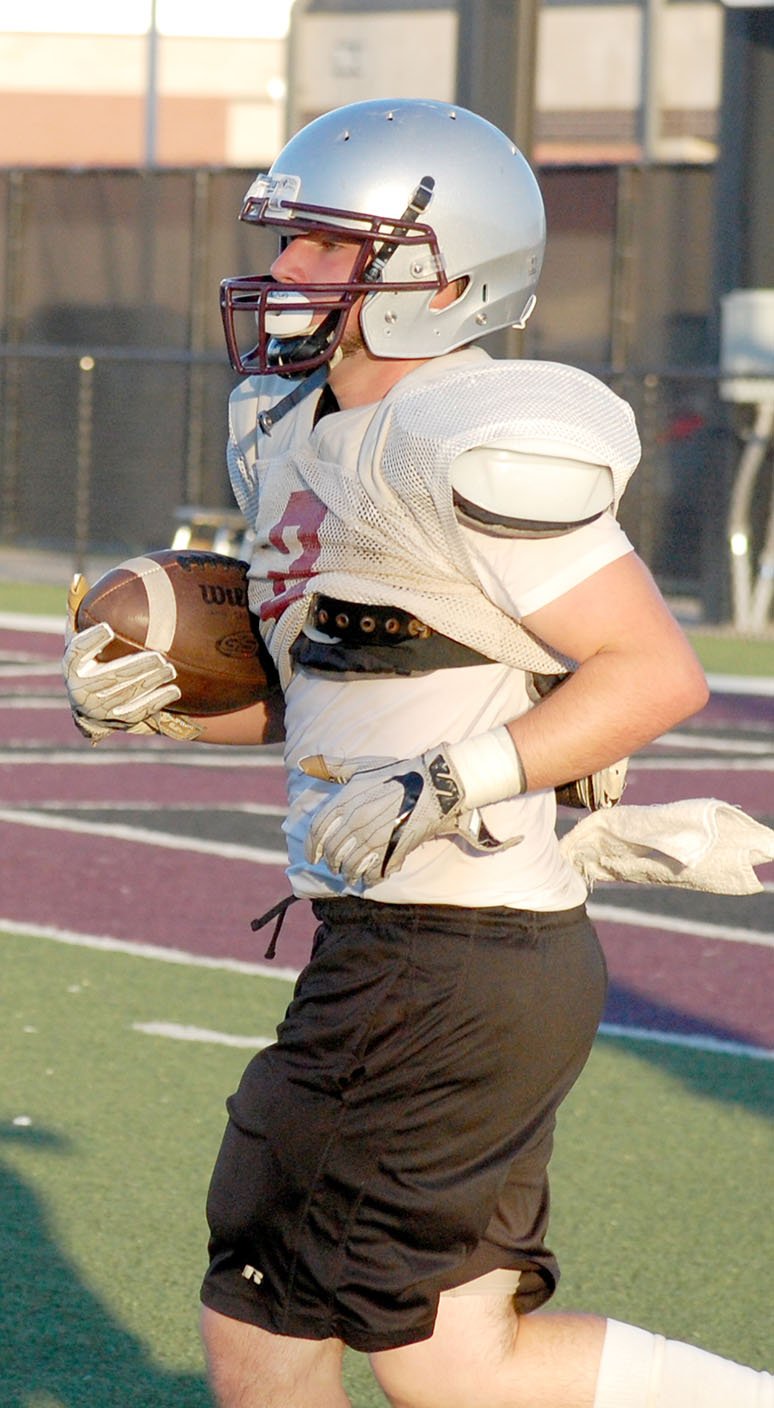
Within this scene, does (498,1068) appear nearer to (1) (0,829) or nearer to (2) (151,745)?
(1) (0,829)

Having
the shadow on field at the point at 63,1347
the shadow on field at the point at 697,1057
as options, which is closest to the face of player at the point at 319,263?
the shadow on field at the point at 63,1347

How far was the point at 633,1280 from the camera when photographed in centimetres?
396

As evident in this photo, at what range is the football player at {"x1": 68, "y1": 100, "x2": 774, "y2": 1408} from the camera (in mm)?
2490

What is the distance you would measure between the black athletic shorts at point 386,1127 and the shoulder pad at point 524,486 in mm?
468

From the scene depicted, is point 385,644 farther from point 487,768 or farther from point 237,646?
point 237,646

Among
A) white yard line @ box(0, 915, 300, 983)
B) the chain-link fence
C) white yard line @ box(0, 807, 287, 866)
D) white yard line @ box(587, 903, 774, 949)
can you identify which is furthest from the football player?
the chain-link fence

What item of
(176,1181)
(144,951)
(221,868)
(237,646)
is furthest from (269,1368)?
(221,868)

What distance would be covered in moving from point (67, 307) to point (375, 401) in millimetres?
18321

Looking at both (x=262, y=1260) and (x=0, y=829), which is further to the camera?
(x=0, y=829)

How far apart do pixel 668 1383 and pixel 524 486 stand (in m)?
1.07

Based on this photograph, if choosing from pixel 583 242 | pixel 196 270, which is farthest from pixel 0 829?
pixel 196 270

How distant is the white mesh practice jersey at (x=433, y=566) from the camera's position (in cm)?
251

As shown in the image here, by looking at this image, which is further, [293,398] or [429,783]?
[293,398]

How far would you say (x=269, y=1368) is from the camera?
2.54 m
